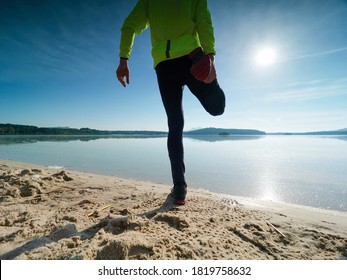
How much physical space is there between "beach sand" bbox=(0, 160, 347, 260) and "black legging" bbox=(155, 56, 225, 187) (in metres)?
0.47

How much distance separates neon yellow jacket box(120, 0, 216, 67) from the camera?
92.7 inches

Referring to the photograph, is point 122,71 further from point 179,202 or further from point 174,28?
point 179,202

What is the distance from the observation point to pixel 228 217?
209 centimetres

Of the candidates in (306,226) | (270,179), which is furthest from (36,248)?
(270,179)

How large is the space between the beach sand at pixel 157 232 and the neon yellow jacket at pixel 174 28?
5.50 feet

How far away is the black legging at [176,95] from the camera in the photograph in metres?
2.40

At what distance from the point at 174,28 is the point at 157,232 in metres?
2.07

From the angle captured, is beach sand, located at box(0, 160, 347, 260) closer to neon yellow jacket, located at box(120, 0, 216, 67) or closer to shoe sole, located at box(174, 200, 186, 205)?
shoe sole, located at box(174, 200, 186, 205)

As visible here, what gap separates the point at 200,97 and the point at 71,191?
90.6 inches

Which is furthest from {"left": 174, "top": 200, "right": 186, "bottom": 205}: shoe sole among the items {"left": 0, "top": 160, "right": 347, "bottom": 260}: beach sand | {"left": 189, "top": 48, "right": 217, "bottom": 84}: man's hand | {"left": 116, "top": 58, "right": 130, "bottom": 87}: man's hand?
{"left": 116, "top": 58, "right": 130, "bottom": 87}: man's hand

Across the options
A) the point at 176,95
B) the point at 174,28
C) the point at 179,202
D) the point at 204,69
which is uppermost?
the point at 174,28

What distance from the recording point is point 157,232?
163 cm

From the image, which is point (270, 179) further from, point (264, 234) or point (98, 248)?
point (98, 248)

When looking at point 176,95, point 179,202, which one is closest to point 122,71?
point 176,95
